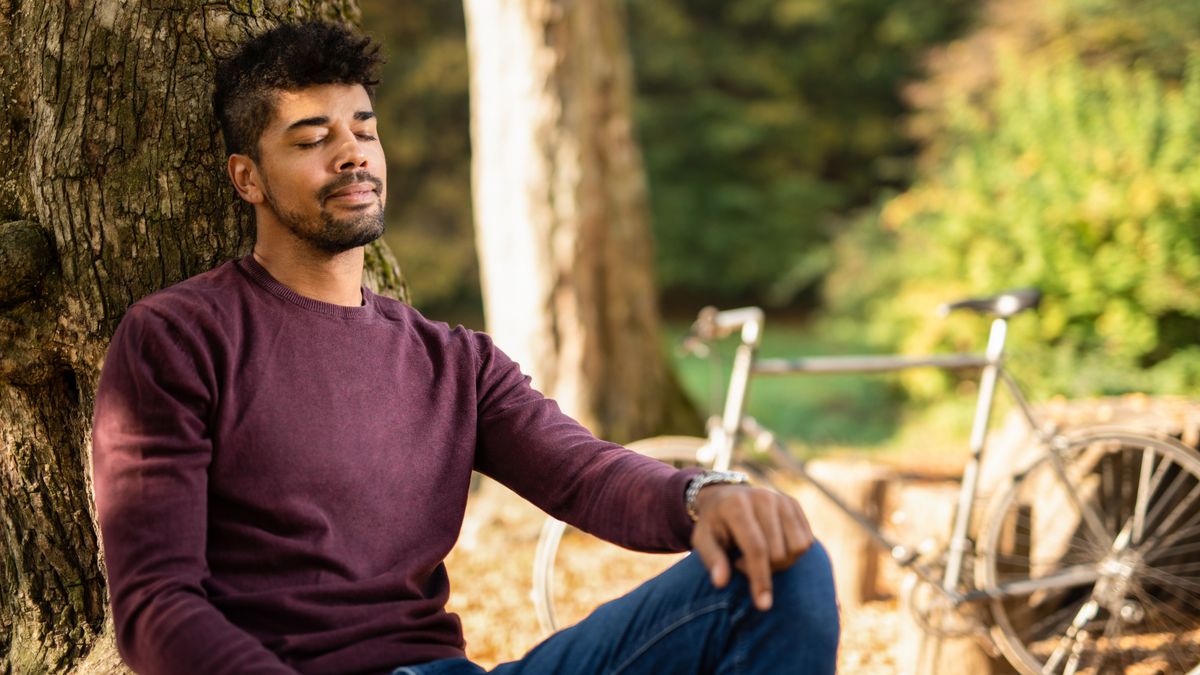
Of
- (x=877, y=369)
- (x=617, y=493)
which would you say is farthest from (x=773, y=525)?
(x=877, y=369)

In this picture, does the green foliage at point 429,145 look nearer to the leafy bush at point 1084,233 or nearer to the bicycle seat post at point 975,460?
the leafy bush at point 1084,233

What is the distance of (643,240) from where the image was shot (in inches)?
241

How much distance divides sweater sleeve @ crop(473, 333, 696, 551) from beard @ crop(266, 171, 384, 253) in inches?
12.7

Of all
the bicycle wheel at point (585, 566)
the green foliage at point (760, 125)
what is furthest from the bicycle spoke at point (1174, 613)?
the green foliage at point (760, 125)

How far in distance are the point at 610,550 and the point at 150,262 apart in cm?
334

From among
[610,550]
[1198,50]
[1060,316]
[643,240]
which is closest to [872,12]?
[1198,50]

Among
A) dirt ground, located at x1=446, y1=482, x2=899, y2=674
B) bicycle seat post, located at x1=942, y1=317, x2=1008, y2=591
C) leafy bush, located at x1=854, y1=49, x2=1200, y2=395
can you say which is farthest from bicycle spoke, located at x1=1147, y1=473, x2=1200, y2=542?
leafy bush, located at x1=854, y1=49, x2=1200, y2=395

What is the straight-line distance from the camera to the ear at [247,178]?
80.6 inches

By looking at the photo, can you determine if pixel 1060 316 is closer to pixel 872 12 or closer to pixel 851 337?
pixel 851 337

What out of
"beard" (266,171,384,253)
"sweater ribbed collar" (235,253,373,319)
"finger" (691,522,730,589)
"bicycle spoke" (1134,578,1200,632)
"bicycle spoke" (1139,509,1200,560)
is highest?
"beard" (266,171,384,253)

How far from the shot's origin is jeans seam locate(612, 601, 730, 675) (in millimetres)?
1775

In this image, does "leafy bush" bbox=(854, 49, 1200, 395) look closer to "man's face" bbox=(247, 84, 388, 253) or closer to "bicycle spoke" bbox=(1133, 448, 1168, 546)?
"bicycle spoke" bbox=(1133, 448, 1168, 546)

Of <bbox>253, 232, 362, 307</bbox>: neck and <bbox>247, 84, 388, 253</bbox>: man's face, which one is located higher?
<bbox>247, 84, 388, 253</bbox>: man's face

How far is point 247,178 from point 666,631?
106 centimetres
